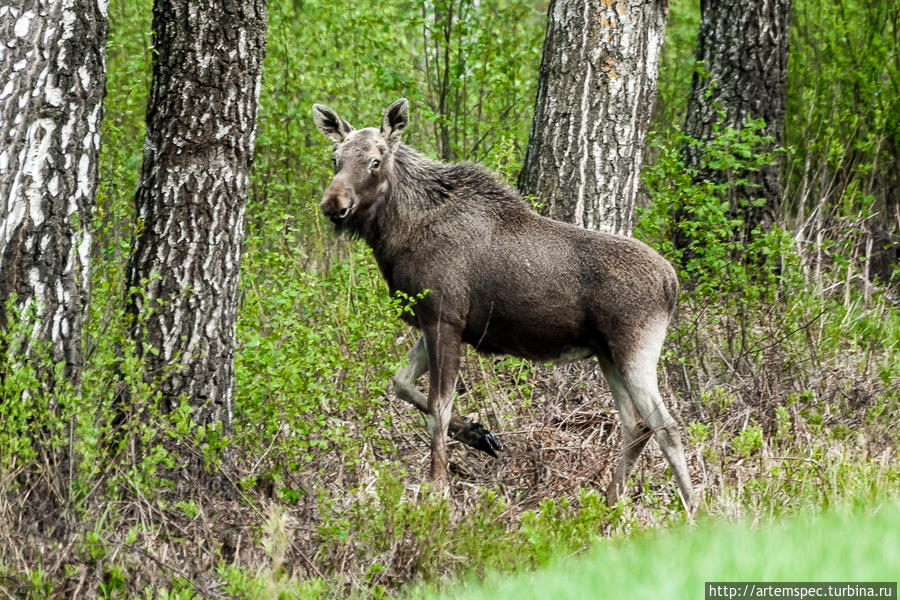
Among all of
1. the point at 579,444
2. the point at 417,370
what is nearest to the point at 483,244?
the point at 417,370

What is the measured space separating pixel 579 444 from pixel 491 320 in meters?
1.15

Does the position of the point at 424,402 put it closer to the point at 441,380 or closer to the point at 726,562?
the point at 441,380

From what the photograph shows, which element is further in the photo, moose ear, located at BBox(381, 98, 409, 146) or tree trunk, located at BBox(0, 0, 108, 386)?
moose ear, located at BBox(381, 98, 409, 146)

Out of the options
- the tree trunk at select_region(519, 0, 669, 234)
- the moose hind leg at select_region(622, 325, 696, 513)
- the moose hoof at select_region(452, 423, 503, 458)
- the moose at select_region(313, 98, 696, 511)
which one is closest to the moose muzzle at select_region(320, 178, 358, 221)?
the moose at select_region(313, 98, 696, 511)

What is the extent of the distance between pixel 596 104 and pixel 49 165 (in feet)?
16.0

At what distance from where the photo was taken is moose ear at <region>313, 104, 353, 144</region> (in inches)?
316

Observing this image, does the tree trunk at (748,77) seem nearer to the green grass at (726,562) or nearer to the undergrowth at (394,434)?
the undergrowth at (394,434)

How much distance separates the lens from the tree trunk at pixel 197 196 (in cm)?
680

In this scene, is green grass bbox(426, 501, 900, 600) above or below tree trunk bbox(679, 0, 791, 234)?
below

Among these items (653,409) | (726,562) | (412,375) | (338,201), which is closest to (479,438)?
(412,375)

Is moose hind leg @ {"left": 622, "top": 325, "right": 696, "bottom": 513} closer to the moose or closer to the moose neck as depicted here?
the moose

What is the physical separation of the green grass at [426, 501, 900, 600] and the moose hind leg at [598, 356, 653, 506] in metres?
2.57

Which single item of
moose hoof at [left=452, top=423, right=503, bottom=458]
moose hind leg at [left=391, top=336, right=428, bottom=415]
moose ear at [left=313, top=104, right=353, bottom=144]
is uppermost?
moose ear at [left=313, top=104, right=353, bottom=144]

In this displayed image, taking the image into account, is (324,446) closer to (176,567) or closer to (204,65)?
(176,567)
